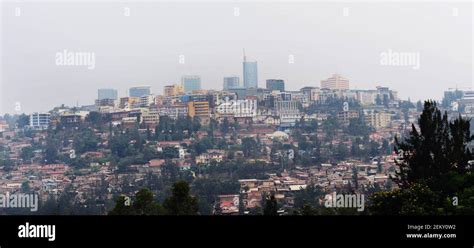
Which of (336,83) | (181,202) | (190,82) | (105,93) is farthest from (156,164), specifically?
(181,202)

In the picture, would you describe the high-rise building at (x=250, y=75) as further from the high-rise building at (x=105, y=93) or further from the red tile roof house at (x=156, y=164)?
the red tile roof house at (x=156, y=164)

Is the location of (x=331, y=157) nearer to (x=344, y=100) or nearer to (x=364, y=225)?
(x=344, y=100)

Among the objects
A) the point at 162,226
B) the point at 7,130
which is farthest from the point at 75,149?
the point at 162,226

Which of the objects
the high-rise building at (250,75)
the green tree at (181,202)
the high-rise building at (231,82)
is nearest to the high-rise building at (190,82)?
the high-rise building at (231,82)

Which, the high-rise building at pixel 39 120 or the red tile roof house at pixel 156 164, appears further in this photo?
the high-rise building at pixel 39 120

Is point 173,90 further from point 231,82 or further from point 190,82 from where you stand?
point 231,82

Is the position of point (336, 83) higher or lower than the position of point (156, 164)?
higher
